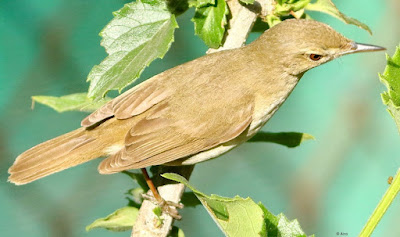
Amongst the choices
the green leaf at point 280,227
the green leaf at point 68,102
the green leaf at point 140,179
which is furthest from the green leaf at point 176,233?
the green leaf at point 280,227

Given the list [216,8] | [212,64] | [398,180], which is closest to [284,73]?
[212,64]

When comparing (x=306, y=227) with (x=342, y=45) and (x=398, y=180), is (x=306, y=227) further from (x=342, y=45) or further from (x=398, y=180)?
(x=398, y=180)

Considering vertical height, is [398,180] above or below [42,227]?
above

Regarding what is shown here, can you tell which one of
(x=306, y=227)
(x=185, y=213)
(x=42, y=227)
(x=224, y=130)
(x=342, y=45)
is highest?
(x=342, y=45)

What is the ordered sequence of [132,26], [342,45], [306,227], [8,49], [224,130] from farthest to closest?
[306,227] < [8,49] < [224,130] < [342,45] < [132,26]

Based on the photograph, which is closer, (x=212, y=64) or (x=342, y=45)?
(x=342, y=45)

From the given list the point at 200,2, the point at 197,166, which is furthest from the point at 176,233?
the point at 197,166

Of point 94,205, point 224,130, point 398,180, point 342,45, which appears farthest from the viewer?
point 94,205
